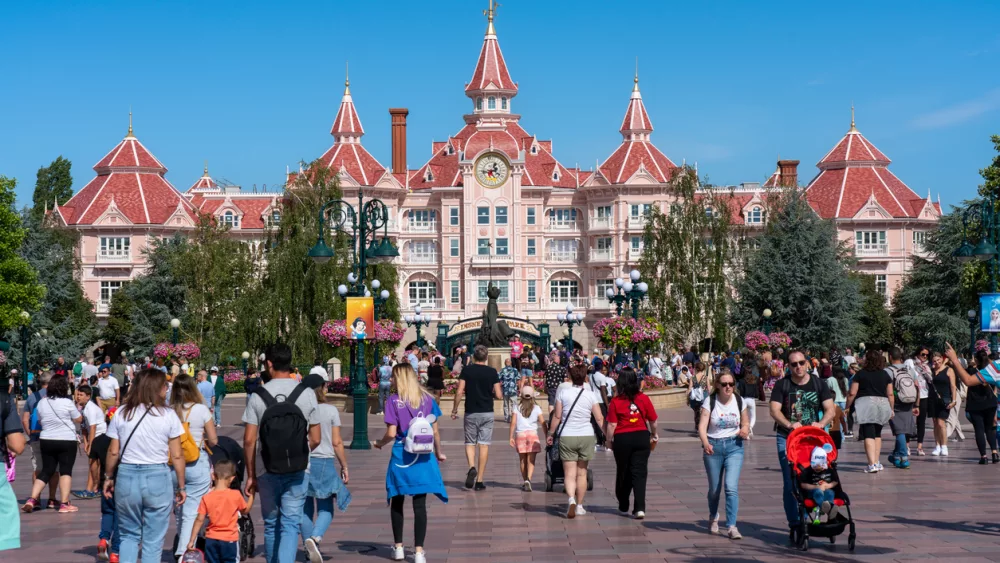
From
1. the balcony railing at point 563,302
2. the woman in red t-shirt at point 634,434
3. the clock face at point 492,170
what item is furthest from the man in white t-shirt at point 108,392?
the balcony railing at point 563,302

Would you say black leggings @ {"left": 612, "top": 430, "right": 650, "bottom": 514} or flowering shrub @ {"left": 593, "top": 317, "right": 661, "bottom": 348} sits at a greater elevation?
flowering shrub @ {"left": 593, "top": 317, "right": 661, "bottom": 348}

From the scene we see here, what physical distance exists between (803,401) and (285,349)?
5.14 m

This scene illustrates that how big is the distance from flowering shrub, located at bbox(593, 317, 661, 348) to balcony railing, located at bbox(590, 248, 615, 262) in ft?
150

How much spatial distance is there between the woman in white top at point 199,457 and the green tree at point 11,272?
40925 millimetres

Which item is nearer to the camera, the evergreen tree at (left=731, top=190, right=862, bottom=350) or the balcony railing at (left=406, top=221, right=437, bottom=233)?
the evergreen tree at (left=731, top=190, right=862, bottom=350)

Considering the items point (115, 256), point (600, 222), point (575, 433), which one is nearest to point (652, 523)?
point (575, 433)

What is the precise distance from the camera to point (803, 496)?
11867mm

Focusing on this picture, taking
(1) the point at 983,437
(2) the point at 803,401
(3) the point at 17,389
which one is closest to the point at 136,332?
(3) the point at 17,389

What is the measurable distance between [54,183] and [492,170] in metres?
36.1

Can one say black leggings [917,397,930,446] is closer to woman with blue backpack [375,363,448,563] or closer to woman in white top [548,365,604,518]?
woman in white top [548,365,604,518]

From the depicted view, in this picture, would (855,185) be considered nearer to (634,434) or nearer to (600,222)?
(600,222)

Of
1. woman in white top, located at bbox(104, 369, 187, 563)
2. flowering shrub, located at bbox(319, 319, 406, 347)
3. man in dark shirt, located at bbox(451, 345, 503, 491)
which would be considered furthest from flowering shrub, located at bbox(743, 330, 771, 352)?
woman in white top, located at bbox(104, 369, 187, 563)

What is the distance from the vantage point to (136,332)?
217 ft

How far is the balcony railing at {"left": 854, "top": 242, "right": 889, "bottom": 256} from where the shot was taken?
82438mm
